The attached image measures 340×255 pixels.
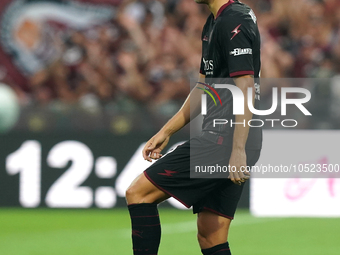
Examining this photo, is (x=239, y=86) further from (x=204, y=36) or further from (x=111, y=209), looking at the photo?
(x=111, y=209)

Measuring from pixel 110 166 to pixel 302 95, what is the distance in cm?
259

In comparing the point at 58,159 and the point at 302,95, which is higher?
the point at 302,95

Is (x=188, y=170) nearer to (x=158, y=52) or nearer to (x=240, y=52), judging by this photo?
(x=240, y=52)

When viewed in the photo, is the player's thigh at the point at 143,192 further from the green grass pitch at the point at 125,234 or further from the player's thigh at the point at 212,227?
the green grass pitch at the point at 125,234

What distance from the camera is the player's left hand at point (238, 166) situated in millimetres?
3227

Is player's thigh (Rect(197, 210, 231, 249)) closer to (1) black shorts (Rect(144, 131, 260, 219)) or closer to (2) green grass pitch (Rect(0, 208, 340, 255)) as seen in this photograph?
(1) black shorts (Rect(144, 131, 260, 219))

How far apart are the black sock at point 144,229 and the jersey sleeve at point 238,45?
2.71ft

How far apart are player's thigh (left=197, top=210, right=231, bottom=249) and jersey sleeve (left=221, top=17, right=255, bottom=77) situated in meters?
0.83

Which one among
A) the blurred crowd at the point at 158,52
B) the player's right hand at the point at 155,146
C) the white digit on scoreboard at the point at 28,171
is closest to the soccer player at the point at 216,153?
the player's right hand at the point at 155,146

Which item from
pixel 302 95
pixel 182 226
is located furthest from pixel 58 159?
pixel 302 95

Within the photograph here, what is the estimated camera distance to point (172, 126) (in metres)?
3.72

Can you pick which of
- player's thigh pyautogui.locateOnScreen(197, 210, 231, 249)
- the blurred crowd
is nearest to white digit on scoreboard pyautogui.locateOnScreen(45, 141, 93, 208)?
the blurred crowd

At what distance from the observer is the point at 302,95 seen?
8.44 meters

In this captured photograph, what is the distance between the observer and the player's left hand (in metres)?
3.23
